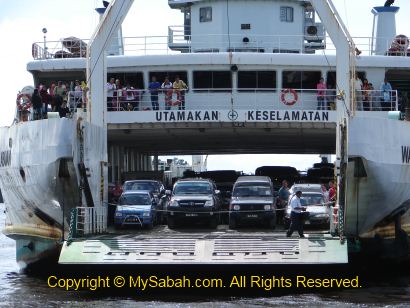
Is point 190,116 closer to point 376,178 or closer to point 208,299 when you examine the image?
point 376,178

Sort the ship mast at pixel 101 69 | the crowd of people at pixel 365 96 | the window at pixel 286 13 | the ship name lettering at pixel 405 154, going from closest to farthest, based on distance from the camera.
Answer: the ship name lettering at pixel 405 154
the ship mast at pixel 101 69
the crowd of people at pixel 365 96
the window at pixel 286 13

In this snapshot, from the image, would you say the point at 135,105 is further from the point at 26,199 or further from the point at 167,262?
the point at 167,262

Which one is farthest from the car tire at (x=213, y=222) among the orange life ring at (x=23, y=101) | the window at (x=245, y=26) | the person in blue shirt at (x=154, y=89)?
the window at (x=245, y=26)

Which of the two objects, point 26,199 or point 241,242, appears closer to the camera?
point 241,242

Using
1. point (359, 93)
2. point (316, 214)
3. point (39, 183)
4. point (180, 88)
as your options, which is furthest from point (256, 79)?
point (39, 183)

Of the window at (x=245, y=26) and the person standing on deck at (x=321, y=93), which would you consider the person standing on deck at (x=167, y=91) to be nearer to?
the person standing on deck at (x=321, y=93)

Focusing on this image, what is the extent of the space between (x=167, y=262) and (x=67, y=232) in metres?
3.74

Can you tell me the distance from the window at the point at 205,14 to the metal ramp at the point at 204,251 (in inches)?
587

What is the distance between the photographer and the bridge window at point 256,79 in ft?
88.6

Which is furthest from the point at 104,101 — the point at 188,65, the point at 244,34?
the point at 244,34

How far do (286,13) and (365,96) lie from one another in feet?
25.9

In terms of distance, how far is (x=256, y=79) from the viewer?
1064 inches

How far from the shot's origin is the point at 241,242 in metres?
18.7

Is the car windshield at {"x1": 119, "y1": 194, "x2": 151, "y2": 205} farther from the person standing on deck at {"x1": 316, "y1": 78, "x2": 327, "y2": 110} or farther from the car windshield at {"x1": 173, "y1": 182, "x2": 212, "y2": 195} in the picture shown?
the person standing on deck at {"x1": 316, "y1": 78, "x2": 327, "y2": 110}
